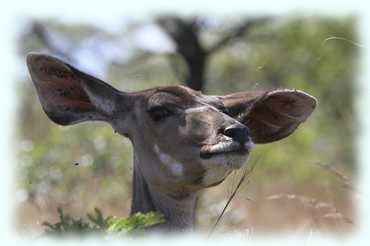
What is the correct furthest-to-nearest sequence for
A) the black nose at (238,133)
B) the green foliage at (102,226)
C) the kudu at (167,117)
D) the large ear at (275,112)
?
the large ear at (275,112)
the kudu at (167,117)
the black nose at (238,133)
the green foliage at (102,226)

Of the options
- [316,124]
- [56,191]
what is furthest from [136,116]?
[316,124]

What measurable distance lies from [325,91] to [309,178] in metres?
3.31

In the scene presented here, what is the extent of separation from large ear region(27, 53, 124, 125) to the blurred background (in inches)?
11.1

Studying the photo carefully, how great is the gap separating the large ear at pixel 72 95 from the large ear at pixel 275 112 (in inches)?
30.1

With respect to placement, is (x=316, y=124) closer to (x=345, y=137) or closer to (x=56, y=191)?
(x=345, y=137)

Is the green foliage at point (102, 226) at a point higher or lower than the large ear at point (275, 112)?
higher

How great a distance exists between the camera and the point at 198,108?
20.9 ft

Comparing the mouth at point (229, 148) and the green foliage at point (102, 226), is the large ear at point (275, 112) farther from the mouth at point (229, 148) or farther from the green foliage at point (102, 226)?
the green foliage at point (102, 226)

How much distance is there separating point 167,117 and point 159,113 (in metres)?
0.09

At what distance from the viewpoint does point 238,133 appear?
5.81 meters

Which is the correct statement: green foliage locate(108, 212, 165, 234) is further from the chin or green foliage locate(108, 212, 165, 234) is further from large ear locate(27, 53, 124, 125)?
large ear locate(27, 53, 124, 125)

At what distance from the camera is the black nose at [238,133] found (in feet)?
19.1

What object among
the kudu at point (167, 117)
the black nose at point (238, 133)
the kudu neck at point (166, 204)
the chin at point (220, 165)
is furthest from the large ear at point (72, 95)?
the black nose at point (238, 133)

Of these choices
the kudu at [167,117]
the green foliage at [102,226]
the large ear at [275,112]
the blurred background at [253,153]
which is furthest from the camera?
the blurred background at [253,153]
